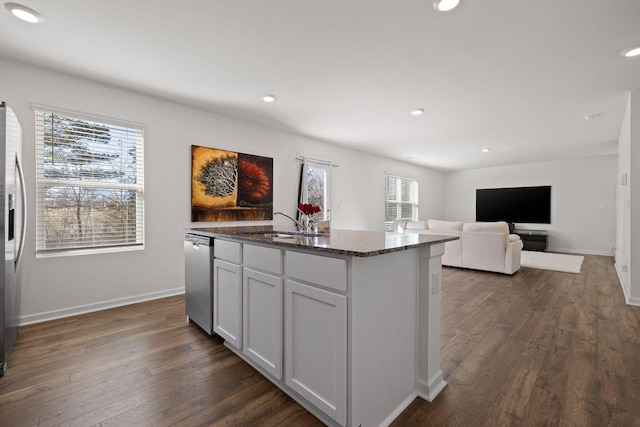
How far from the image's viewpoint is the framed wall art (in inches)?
153

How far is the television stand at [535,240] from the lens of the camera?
738cm

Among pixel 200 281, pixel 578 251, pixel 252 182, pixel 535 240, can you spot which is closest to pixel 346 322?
pixel 200 281

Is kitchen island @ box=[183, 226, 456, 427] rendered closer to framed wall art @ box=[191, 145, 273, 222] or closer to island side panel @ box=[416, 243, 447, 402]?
island side panel @ box=[416, 243, 447, 402]

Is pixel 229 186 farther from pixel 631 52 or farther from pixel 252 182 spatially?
pixel 631 52

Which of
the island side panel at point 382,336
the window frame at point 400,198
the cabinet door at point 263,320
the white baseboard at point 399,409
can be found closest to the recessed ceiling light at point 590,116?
the window frame at point 400,198

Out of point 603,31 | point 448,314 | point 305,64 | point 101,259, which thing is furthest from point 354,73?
point 101,259

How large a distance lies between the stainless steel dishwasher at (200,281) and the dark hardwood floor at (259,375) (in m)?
0.15

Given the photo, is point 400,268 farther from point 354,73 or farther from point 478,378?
point 354,73

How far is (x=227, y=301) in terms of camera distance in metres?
2.24

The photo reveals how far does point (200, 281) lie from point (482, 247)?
4.48 metres

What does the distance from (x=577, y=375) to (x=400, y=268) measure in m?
1.49

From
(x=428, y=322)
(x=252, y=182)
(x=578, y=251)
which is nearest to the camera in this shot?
(x=428, y=322)

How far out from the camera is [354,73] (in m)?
2.89

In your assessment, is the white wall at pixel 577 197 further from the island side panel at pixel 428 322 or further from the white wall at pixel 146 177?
the island side panel at pixel 428 322
